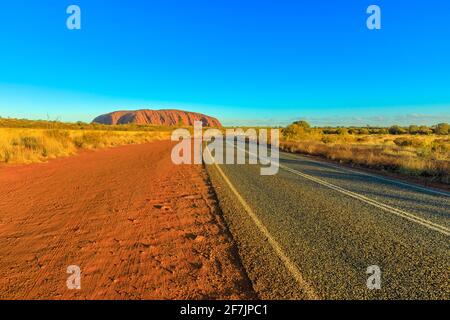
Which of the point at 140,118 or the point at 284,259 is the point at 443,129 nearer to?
the point at 284,259

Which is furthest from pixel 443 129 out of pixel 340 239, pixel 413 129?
pixel 340 239

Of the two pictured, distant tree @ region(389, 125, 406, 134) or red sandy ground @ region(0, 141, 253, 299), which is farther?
distant tree @ region(389, 125, 406, 134)

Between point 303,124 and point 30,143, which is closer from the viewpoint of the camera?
point 30,143

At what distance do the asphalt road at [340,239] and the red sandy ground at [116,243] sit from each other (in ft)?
1.34

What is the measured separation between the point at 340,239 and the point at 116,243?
3.55m

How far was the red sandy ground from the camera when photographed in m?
3.31

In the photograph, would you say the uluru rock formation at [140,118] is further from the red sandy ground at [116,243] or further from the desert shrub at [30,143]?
the red sandy ground at [116,243]

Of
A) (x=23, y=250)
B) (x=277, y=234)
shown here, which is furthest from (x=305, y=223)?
(x=23, y=250)

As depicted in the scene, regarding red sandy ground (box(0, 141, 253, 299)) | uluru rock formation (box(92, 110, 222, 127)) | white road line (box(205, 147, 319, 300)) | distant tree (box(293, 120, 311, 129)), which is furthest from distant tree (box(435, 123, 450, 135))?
uluru rock formation (box(92, 110, 222, 127))

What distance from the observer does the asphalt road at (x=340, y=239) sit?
3271 millimetres

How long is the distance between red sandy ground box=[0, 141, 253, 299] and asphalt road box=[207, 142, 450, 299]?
0.41m

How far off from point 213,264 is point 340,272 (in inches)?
63.5

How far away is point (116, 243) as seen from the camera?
4.58 metres

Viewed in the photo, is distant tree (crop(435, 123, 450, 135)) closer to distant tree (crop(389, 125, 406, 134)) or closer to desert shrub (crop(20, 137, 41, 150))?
distant tree (crop(389, 125, 406, 134))
